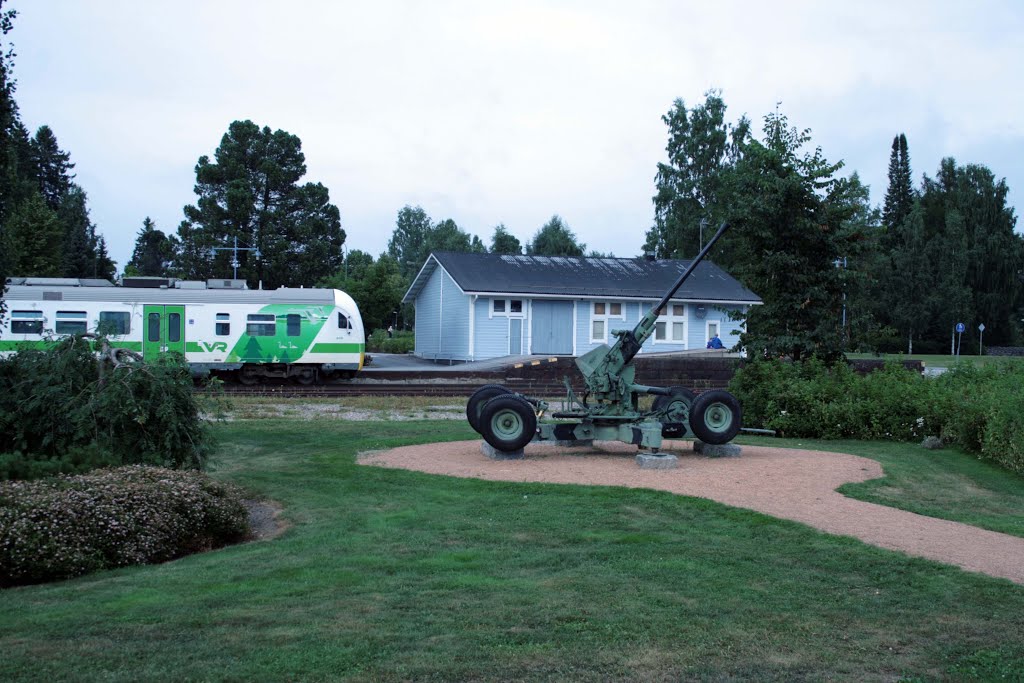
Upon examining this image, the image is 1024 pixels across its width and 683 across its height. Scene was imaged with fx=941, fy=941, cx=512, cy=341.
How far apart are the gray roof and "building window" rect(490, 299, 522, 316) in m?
0.58

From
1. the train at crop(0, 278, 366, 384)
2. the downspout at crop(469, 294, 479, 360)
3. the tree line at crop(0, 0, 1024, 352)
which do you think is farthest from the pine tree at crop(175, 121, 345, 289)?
the train at crop(0, 278, 366, 384)

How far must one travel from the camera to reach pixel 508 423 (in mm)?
12734

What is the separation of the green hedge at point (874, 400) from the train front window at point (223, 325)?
50.5 feet

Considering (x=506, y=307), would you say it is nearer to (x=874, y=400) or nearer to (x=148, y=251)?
(x=874, y=400)

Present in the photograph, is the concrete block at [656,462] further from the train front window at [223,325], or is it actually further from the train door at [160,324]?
the train door at [160,324]

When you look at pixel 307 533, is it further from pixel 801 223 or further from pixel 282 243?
pixel 282 243

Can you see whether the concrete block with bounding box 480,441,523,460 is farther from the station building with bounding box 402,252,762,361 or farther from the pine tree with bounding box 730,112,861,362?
the station building with bounding box 402,252,762,361

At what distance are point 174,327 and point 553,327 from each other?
16.2 meters

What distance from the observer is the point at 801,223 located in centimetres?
1839

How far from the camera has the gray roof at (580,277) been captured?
38.2m

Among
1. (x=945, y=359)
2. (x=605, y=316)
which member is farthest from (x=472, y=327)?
(x=945, y=359)

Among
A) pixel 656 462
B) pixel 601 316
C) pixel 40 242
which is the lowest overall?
pixel 656 462

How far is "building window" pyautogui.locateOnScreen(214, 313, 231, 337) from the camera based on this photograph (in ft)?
89.1

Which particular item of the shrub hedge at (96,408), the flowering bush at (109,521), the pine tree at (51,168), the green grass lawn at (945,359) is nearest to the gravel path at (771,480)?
the shrub hedge at (96,408)
